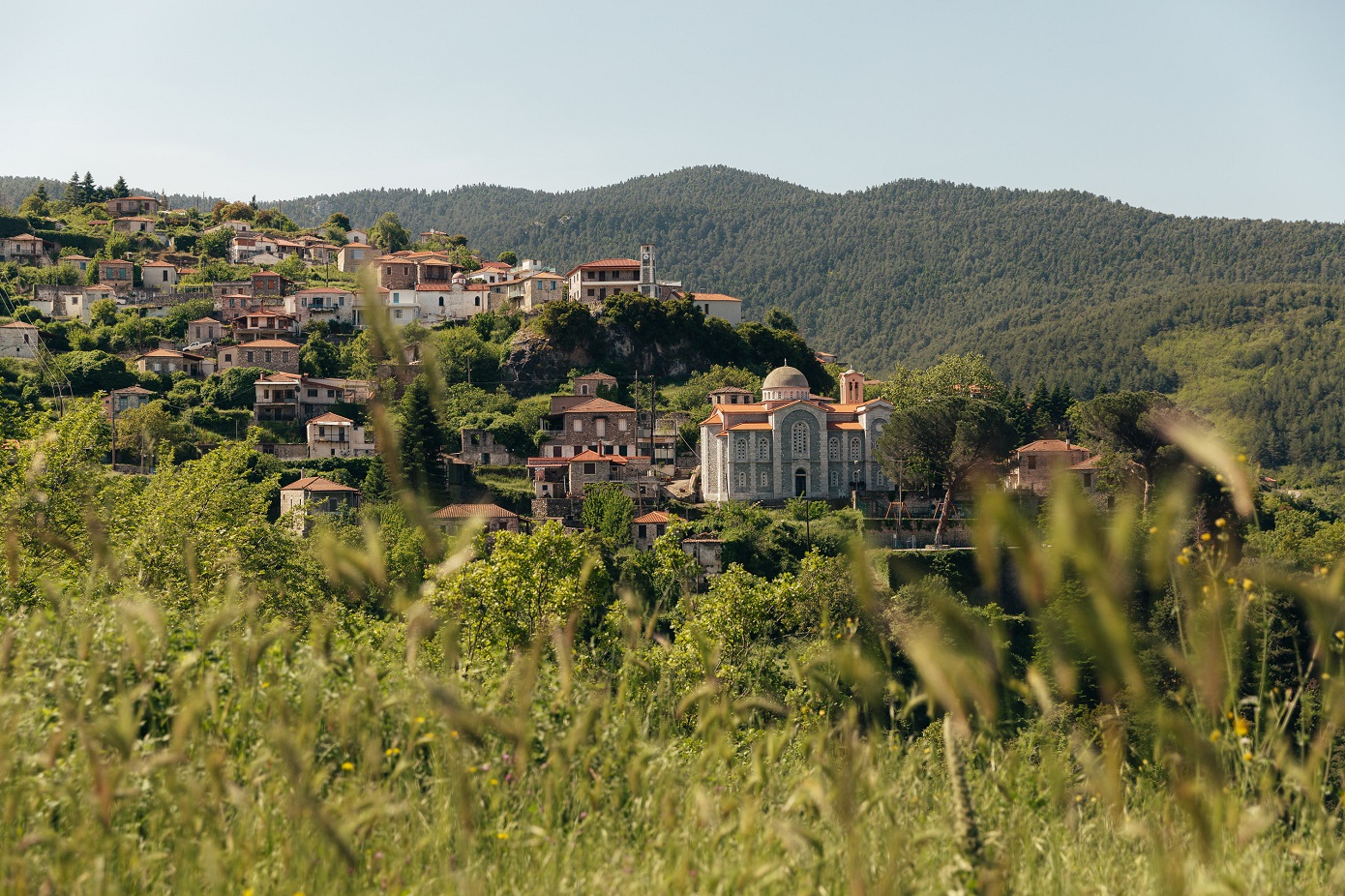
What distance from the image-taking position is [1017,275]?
16375cm

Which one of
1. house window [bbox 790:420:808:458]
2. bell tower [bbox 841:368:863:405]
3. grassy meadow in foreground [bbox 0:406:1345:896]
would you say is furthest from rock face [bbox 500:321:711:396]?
grassy meadow in foreground [bbox 0:406:1345:896]

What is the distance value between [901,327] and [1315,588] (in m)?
155

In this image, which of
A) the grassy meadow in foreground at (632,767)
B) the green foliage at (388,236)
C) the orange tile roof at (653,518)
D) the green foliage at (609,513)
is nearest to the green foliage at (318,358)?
the green foliage at (609,513)

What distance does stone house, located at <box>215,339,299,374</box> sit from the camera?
64.7 meters

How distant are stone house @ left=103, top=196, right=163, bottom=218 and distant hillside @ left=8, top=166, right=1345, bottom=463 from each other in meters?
63.8

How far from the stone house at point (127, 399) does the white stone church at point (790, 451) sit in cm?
2724

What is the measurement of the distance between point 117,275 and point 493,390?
109ft

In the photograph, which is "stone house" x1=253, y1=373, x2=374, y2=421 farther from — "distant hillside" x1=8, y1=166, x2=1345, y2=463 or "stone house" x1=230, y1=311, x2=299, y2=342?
"distant hillside" x1=8, y1=166, x2=1345, y2=463

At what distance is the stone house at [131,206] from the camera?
340ft

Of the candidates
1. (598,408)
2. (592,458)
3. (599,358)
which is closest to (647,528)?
(592,458)

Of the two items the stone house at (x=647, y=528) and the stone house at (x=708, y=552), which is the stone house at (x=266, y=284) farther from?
the stone house at (x=708, y=552)

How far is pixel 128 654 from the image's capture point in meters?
4.35

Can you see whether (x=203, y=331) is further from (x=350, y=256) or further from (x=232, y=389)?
(x=350, y=256)

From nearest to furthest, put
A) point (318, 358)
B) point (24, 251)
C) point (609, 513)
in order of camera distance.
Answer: point (609, 513) < point (318, 358) < point (24, 251)
